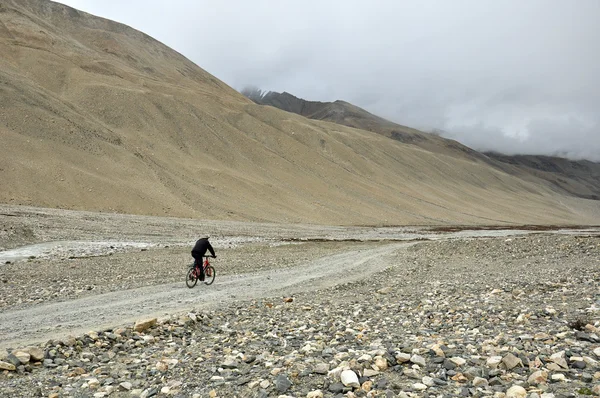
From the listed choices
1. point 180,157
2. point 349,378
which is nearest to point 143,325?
point 349,378

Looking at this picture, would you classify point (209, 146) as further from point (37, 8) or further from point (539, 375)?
point (37, 8)

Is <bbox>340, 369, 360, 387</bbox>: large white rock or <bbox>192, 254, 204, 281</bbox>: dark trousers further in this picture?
<bbox>192, 254, 204, 281</bbox>: dark trousers

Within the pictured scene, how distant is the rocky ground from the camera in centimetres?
619

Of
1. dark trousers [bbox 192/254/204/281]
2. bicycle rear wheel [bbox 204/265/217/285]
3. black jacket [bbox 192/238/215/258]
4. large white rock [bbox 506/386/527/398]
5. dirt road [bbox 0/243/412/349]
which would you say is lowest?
dirt road [bbox 0/243/412/349]

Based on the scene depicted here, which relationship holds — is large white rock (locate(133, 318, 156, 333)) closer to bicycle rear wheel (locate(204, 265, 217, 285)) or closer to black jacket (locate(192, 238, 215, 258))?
black jacket (locate(192, 238, 215, 258))

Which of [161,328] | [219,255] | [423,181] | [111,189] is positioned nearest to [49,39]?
[111,189]

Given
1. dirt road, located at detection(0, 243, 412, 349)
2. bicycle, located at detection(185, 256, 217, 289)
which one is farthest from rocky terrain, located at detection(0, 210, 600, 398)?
bicycle, located at detection(185, 256, 217, 289)

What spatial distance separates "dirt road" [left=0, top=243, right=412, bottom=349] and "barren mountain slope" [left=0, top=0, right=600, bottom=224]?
48565 mm

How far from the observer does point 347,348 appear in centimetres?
813

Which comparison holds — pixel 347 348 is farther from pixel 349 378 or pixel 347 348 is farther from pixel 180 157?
pixel 180 157

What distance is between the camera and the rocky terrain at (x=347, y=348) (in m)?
6.22

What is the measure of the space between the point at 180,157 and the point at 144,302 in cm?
8542

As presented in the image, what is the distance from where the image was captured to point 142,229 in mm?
49344

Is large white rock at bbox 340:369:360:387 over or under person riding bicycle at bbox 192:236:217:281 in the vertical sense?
under
